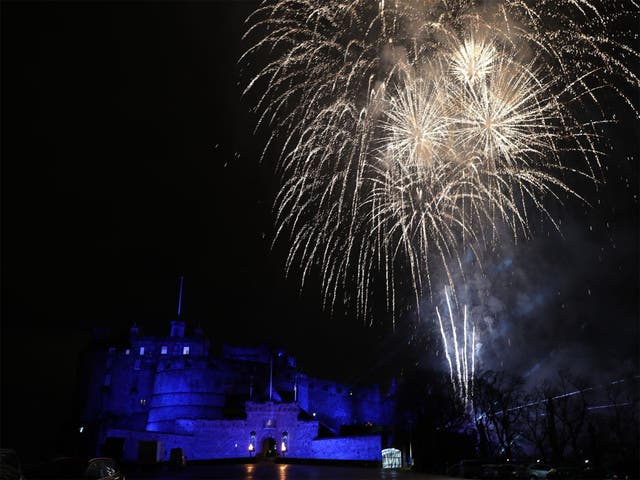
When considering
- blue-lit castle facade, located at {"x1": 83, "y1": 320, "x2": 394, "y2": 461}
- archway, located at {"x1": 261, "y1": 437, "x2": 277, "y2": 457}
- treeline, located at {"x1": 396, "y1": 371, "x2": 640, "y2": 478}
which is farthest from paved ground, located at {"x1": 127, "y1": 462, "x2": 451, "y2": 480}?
archway, located at {"x1": 261, "y1": 437, "x2": 277, "y2": 457}

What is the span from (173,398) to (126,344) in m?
13.4

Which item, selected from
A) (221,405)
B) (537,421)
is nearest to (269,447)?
(221,405)

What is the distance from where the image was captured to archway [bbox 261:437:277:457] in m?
50.0

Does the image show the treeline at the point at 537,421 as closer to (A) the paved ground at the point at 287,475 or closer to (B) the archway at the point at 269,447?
(A) the paved ground at the point at 287,475

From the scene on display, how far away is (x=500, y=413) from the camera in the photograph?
54.3m

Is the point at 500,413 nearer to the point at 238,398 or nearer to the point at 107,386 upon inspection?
the point at 238,398

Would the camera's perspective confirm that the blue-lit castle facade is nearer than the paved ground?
No

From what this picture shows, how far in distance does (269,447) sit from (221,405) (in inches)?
308

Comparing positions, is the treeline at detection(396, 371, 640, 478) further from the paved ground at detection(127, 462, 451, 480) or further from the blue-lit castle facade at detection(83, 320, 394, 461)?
the paved ground at detection(127, 462, 451, 480)

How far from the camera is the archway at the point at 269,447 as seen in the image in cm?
5000

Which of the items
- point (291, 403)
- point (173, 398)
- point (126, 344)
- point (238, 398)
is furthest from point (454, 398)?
point (126, 344)

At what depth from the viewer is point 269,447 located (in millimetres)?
50781

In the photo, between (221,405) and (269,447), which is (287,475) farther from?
(221,405)

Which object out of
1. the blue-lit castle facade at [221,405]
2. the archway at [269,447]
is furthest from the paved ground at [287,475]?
the archway at [269,447]
